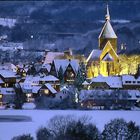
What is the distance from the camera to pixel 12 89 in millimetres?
10773

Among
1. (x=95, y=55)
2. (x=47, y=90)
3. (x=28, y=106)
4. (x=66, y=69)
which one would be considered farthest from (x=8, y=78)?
(x=95, y=55)

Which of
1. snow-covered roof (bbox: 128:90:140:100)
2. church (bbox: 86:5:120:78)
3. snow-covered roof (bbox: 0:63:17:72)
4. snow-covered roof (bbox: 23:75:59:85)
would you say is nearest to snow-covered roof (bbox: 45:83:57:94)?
snow-covered roof (bbox: 23:75:59:85)

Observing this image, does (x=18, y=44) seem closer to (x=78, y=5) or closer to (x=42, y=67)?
(x=42, y=67)

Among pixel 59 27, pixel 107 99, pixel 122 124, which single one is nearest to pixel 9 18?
pixel 59 27

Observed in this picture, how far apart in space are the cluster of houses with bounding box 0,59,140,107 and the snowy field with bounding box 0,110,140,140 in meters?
0.93

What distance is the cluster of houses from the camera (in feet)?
34.3

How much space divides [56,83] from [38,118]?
2.93m

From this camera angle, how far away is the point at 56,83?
37.6ft

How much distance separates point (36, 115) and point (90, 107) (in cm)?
131

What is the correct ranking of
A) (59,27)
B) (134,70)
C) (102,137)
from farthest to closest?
(59,27), (134,70), (102,137)

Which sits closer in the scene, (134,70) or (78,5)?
(134,70)

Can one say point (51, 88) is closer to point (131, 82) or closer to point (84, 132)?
point (131, 82)

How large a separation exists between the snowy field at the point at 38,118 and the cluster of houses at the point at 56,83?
93 centimetres

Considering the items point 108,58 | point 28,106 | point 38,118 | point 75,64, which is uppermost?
point 108,58
